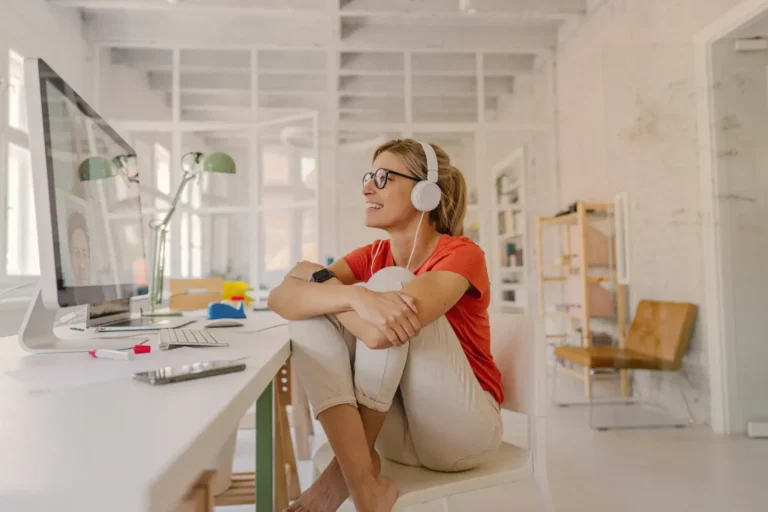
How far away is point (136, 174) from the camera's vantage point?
1426mm

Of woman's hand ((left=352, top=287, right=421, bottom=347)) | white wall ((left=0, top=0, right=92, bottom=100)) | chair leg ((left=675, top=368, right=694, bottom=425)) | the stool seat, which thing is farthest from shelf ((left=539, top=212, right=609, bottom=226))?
white wall ((left=0, top=0, right=92, bottom=100))

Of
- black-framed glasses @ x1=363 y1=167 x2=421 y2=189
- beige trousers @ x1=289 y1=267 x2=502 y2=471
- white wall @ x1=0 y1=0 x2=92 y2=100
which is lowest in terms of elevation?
beige trousers @ x1=289 y1=267 x2=502 y2=471

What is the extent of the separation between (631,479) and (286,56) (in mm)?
4192

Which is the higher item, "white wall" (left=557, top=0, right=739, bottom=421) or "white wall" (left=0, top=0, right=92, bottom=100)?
"white wall" (left=0, top=0, right=92, bottom=100)

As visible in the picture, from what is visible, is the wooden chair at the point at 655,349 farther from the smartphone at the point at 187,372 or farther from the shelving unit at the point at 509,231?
the smartphone at the point at 187,372

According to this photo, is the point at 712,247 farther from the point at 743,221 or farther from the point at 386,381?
the point at 386,381

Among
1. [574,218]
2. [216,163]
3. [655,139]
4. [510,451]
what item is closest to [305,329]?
[510,451]

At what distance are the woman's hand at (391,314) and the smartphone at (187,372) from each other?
0.31m

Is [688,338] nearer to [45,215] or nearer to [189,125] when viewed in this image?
[45,215]

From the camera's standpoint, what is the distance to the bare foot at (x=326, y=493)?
0.98 meters

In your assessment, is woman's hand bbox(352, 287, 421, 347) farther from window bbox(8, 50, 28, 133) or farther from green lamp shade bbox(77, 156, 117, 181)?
window bbox(8, 50, 28, 133)

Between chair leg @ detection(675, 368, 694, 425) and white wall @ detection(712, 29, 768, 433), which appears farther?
chair leg @ detection(675, 368, 694, 425)

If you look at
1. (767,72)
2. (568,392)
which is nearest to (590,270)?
(568,392)

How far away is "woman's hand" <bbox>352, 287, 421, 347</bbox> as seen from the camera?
3.09ft
